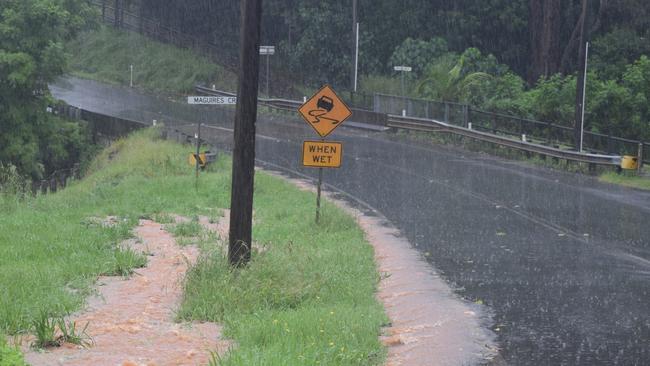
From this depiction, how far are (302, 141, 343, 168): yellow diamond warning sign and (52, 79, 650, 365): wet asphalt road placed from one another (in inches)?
78.9

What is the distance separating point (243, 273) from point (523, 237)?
7.62 metres

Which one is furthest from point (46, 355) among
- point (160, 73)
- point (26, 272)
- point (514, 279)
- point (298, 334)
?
point (160, 73)

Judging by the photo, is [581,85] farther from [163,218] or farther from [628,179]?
[163,218]

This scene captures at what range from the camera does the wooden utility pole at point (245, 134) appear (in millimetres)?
12625

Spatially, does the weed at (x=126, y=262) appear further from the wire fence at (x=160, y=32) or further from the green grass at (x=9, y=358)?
the wire fence at (x=160, y=32)

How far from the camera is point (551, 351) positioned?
9.69m

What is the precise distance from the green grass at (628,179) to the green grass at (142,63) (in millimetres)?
33553

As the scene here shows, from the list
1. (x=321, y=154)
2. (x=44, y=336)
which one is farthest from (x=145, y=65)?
(x=44, y=336)

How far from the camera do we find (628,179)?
2873cm

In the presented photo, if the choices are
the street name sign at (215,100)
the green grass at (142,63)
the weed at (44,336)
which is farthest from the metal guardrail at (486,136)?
the weed at (44,336)

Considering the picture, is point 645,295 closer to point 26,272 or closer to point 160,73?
point 26,272

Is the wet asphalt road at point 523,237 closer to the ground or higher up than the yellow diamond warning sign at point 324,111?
closer to the ground

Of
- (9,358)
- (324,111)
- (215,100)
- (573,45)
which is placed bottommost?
(9,358)

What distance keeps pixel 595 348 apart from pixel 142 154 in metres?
26.0
